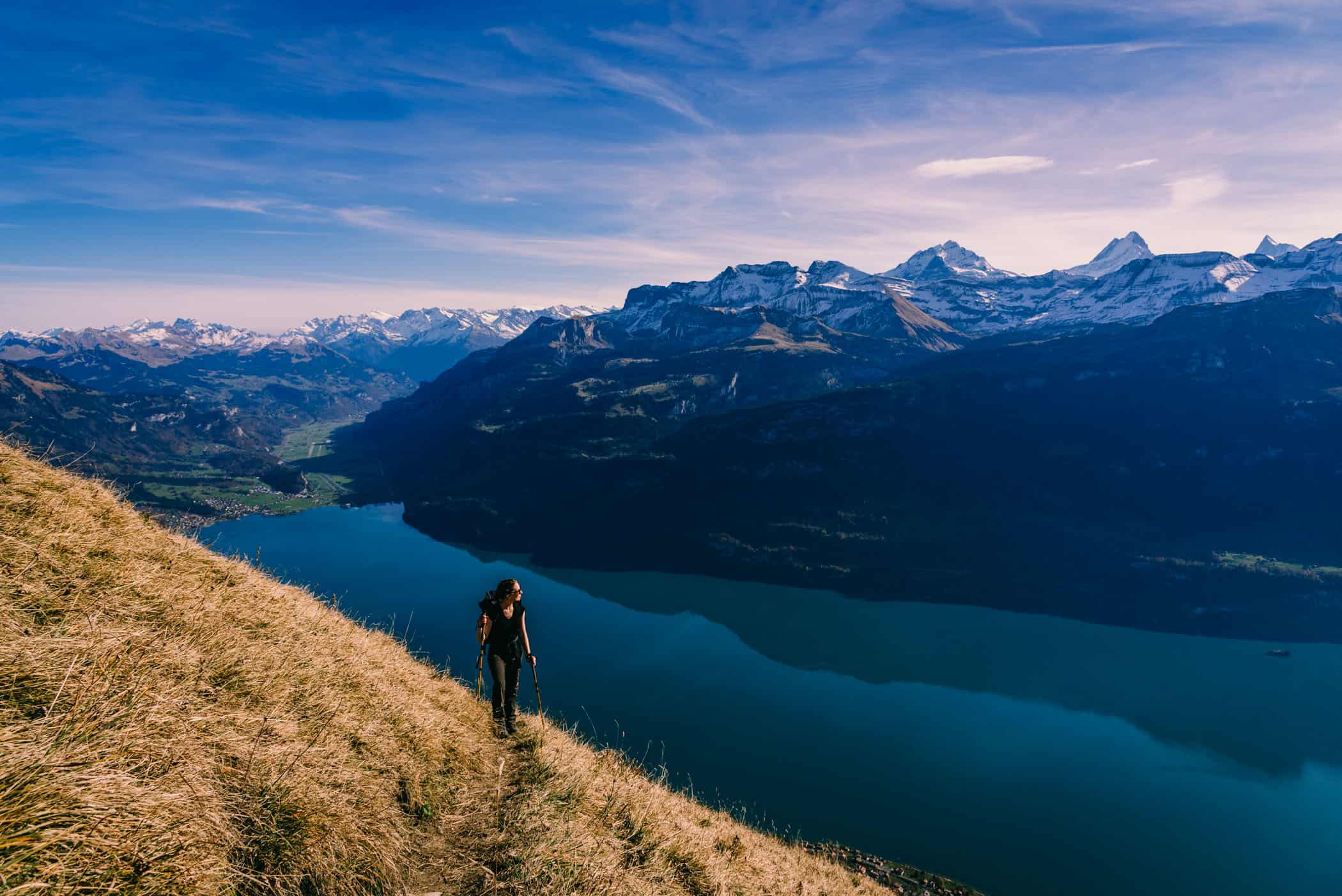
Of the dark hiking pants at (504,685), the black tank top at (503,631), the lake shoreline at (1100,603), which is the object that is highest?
the black tank top at (503,631)

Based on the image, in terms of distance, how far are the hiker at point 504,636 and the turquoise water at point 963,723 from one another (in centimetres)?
2174

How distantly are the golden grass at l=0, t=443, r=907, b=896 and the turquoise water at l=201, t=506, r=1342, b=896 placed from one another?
72.2 ft

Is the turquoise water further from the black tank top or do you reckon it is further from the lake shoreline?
the black tank top

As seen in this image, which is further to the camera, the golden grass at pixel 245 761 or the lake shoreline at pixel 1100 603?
the lake shoreline at pixel 1100 603

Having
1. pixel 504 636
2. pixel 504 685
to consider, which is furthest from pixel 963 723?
pixel 504 636

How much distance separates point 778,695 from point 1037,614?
90.6m

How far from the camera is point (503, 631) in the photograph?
11750 millimetres

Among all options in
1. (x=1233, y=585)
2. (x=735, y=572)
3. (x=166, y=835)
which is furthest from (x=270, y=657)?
(x=1233, y=585)

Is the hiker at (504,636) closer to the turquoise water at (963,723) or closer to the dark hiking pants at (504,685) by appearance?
the dark hiking pants at (504,685)

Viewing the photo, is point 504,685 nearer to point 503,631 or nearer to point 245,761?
point 503,631

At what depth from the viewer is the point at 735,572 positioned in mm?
166750

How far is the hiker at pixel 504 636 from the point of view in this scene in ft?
38.5

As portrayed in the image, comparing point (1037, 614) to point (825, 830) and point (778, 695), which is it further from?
point (825, 830)

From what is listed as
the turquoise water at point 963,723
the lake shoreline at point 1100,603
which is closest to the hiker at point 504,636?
the turquoise water at point 963,723
